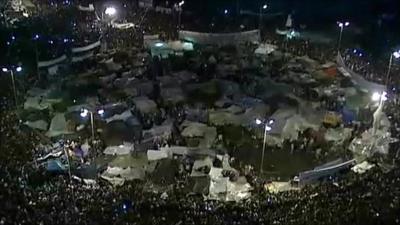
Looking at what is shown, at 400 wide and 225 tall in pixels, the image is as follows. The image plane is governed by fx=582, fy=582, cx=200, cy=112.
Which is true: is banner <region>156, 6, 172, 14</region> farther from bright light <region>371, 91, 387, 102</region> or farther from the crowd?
the crowd

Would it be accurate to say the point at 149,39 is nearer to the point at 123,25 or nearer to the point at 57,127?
the point at 123,25

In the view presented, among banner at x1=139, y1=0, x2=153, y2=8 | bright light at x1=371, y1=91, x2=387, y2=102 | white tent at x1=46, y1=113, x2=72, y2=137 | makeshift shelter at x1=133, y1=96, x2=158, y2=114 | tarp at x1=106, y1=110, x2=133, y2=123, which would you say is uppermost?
banner at x1=139, y1=0, x2=153, y2=8

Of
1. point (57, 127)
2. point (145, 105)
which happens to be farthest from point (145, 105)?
point (57, 127)

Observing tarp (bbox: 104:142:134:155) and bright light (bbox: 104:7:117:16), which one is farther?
bright light (bbox: 104:7:117:16)

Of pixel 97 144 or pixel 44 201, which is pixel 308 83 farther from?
pixel 44 201

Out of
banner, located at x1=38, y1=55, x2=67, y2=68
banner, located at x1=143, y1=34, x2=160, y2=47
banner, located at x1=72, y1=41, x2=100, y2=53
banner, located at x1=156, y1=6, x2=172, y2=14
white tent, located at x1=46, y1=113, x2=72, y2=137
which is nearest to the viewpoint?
white tent, located at x1=46, y1=113, x2=72, y2=137

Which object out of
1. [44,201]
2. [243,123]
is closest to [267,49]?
[243,123]

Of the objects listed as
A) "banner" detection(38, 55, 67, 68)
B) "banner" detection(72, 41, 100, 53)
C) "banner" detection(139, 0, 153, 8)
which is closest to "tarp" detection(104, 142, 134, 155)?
"banner" detection(38, 55, 67, 68)
